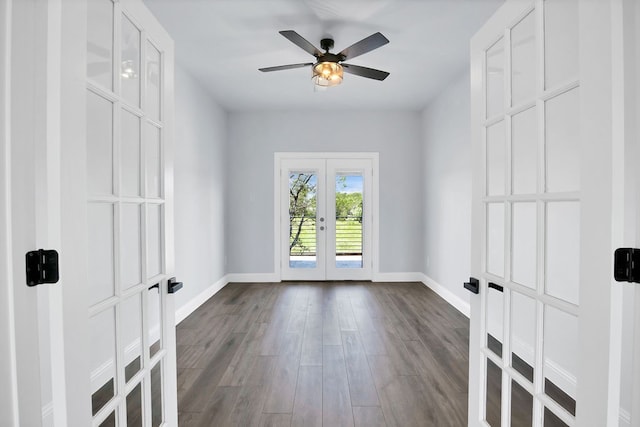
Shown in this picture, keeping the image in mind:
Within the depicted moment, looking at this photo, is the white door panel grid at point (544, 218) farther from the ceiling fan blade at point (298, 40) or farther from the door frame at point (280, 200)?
the door frame at point (280, 200)

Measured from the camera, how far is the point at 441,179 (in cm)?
429

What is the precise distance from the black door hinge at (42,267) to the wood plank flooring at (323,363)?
1.36 m

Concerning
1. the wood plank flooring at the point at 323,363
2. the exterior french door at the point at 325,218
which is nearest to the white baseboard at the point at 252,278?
the exterior french door at the point at 325,218

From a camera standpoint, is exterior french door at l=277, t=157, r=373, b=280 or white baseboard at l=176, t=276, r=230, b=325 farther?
exterior french door at l=277, t=157, r=373, b=280

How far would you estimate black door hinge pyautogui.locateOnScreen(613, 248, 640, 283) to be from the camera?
0.75 m

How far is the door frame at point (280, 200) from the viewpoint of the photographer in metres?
5.10

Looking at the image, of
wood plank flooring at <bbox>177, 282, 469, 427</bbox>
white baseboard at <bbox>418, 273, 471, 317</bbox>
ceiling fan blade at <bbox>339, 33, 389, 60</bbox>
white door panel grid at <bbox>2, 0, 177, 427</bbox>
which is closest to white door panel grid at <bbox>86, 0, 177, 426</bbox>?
white door panel grid at <bbox>2, 0, 177, 427</bbox>

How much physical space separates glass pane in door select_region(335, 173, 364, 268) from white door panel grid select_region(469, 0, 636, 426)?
3.68 metres

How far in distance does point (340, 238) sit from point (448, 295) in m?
1.84

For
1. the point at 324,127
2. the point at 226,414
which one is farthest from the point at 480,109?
the point at 324,127

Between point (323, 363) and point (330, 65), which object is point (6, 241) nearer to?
point (323, 363)

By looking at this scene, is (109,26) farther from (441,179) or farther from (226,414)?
(441,179)

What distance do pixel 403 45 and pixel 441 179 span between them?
6.21 ft

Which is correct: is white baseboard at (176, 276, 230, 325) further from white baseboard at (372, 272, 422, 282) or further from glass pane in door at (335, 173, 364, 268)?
white baseboard at (372, 272, 422, 282)
